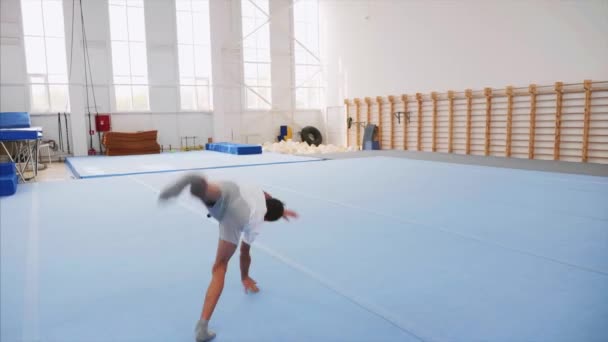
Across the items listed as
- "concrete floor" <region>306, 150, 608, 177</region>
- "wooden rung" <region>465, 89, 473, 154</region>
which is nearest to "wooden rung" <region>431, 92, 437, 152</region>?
"wooden rung" <region>465, 89, 473, 154</region>

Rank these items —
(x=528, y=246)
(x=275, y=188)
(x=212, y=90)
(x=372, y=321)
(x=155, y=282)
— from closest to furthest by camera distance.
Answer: (x=372, y=321), (x=155, y=282), (x=528, y=246), (x=275, y=188), (x=212, y=90)

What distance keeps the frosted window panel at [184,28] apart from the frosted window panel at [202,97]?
1.94 meters

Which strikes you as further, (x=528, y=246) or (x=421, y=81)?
(x=421, y=81)

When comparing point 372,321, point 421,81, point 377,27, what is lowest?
point 372,321

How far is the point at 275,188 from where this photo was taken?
752 centimetres

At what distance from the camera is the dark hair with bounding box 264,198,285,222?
2541 mm

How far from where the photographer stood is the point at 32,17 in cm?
1512

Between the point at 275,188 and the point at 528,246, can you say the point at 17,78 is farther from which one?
the point at 528,246

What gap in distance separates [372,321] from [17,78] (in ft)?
53.6

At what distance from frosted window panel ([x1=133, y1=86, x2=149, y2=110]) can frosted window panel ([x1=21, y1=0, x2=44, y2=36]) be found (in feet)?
11.9

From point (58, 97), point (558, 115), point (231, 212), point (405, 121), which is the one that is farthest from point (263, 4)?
point (231, 212)

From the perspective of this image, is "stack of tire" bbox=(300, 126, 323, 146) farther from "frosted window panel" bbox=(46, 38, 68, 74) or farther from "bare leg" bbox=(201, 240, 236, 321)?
"bare leg" bbox=(201, 240, 236, 321)

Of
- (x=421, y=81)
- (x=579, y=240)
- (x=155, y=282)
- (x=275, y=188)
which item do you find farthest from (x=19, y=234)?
(x=421, y=81)

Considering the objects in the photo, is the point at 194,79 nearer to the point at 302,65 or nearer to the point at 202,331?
the point at 302,65
